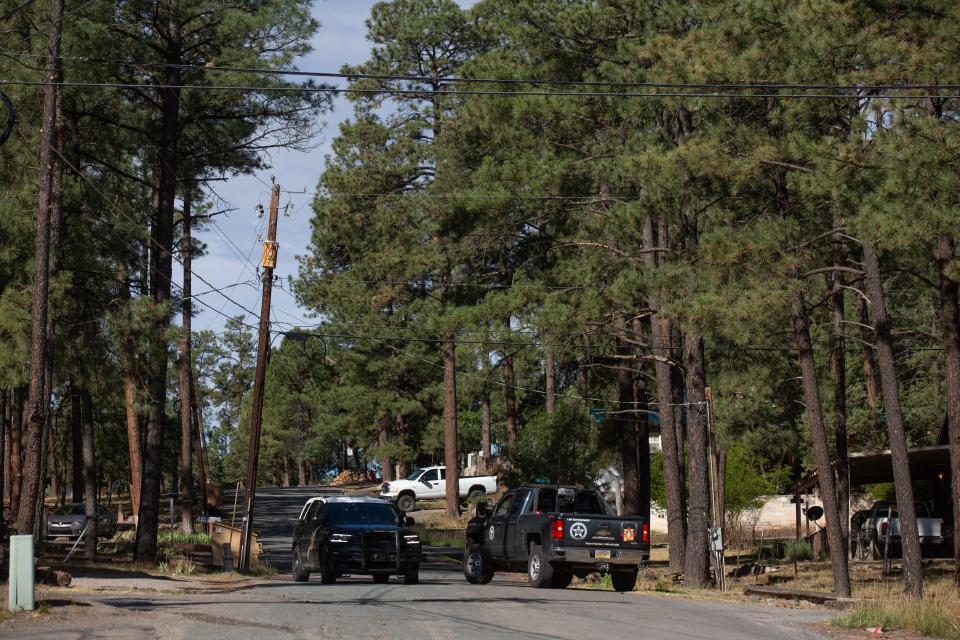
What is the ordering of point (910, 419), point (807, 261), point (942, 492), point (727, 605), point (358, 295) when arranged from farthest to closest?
point (358, 295)
point (910, 419)
point (942, 492)
point (807, 261)
point (727, 605)

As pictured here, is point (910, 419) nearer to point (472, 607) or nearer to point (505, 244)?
point (505, 244)

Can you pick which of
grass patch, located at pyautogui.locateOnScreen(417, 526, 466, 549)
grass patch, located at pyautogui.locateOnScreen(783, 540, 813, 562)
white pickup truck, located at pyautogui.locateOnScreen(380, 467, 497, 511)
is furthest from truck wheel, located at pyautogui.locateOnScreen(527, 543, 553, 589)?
white pickup truck, located at pyautogui.locateOnScreen(380, 467, 497, 511)

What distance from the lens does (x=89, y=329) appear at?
2789 cm

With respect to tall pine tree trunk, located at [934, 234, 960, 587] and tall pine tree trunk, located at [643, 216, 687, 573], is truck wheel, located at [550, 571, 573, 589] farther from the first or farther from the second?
tall pine tree trunk, located at [643, 216, 687, 573]

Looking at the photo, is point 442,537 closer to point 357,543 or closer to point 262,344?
point 262,344

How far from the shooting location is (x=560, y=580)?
2275 cm

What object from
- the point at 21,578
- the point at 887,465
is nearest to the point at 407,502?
the point at 887,465

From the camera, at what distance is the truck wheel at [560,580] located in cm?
2250

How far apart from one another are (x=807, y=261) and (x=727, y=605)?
8435mm

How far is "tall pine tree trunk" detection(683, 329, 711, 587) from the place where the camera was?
28.7 meters

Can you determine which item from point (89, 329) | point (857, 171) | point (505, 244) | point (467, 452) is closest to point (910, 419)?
point (505, 244)

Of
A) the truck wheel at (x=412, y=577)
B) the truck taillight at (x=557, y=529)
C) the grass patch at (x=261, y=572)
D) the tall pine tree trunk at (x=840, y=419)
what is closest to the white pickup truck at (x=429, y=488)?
the tall pine tree trunk at (x=840, y=419)

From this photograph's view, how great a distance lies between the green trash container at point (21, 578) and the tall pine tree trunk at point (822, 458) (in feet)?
55.3

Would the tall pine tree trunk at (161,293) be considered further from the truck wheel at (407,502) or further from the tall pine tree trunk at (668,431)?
the truck wheel at (407,502)
